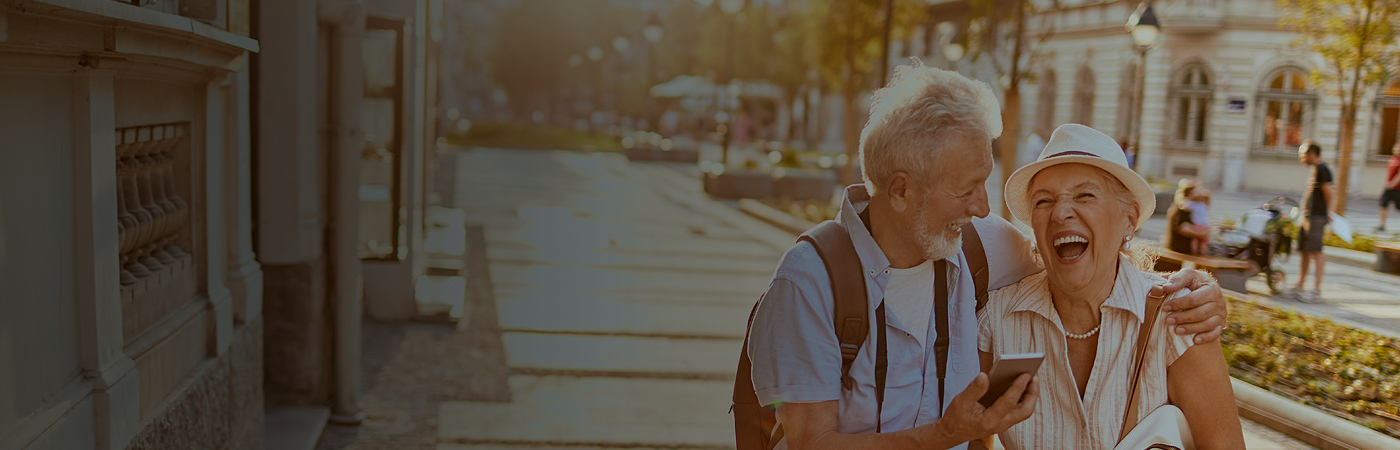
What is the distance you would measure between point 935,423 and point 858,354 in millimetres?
204

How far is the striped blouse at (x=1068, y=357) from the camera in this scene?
108 inches

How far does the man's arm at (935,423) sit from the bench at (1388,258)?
11.7 metres

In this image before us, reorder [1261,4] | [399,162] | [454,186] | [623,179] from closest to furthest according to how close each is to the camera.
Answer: [399,162] → [454,186] → [623,179] → [1261,4]

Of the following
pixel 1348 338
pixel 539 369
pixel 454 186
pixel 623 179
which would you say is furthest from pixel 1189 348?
pixel 623 179

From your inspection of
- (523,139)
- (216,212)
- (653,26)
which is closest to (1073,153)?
(216,212)

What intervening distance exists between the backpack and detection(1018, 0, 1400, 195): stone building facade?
28.5 m

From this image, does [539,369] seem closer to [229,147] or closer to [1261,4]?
[229,147]

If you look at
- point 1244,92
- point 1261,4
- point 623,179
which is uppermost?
point 1261,4

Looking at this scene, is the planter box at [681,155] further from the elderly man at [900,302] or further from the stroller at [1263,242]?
the elderly man at [900,302]

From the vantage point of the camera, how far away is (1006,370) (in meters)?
2.23

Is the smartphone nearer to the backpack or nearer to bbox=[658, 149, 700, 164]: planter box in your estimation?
the backpack

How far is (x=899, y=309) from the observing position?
8.10 feet

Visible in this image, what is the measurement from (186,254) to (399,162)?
4.66 metres

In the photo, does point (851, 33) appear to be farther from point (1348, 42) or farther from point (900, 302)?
point (900, 302)
